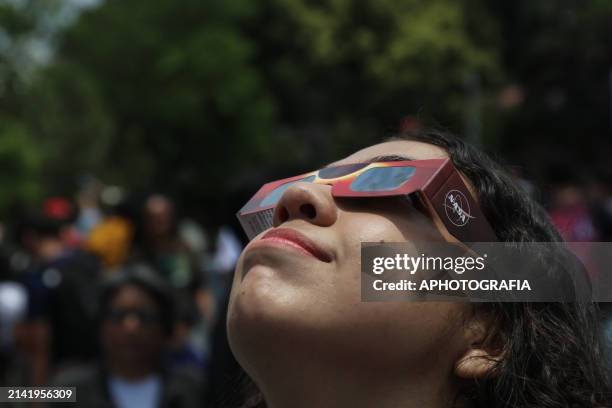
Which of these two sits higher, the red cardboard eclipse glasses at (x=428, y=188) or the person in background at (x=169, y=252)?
the red cardboard eclipse glasses at (x=428, y=188)

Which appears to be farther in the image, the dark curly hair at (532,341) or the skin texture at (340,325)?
the dark curly hair at (532,341)

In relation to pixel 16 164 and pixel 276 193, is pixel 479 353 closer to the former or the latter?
pixel 276 193

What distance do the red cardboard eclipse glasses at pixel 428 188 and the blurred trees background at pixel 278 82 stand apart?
20.6 metres

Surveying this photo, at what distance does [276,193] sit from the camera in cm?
193

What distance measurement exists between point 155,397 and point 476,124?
24419 millimetres

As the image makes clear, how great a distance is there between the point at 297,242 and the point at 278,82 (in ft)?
117

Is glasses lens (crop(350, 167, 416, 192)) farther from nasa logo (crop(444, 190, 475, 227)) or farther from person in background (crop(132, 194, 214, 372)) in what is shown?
person in background (crop(132, 194, 214, 372))

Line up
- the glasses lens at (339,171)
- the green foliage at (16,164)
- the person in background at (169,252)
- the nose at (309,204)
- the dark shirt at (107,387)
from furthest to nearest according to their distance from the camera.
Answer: the green foliage at (16,164) → the person in background at (169,252) → the dark shirt at (107,387) → the glasses lens at (339,171) → the nose at (309,204)

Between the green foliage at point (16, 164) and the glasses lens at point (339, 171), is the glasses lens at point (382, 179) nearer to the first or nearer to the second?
the glasses lens at point (339, 171)

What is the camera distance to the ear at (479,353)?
170cm

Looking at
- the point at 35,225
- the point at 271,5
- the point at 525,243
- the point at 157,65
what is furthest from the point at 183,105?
the point at 525,243

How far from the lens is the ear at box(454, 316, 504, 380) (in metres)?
1.70

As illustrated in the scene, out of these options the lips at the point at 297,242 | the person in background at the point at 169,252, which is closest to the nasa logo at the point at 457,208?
the lips at the point at 297,242

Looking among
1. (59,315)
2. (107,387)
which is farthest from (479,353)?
(59,315)
